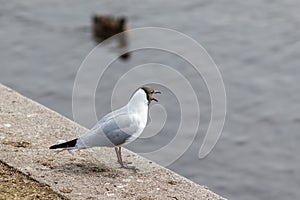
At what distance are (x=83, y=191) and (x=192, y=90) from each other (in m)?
5.15

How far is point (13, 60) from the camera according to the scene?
1181 cm

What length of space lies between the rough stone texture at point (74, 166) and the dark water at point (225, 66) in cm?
280

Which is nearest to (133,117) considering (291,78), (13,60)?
(291,78)

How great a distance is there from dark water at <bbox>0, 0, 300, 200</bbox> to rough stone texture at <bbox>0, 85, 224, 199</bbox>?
280cm

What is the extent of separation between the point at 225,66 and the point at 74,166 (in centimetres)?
557

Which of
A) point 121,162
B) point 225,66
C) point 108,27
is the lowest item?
point 121,162

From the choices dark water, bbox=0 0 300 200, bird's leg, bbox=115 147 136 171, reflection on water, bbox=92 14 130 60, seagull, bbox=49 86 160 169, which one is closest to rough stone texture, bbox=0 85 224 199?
bird's leg, bbox=115 147 136 171

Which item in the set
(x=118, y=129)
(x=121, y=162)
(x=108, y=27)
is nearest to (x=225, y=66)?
(x=108, y=27)

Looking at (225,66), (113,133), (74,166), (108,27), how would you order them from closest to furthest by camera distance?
(113,133)
(74,166)
(225,66)
(108,27)

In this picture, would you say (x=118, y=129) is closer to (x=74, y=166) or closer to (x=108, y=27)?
(x=74, y=166)

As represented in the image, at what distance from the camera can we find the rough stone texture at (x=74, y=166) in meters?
5.62

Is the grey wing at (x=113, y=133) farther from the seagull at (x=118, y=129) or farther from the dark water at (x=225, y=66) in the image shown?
the dark water at (x=225, y=66)

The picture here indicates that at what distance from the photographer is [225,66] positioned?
11188mm

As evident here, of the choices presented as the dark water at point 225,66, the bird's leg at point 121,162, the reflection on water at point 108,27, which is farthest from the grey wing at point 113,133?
the reflection on water at point 108,27
